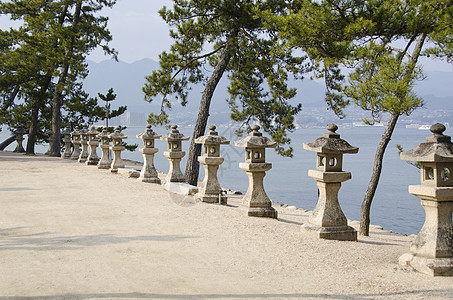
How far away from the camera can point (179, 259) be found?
4.58 m

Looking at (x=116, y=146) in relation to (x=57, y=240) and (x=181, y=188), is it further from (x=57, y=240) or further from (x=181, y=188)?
(x=57, y=240)

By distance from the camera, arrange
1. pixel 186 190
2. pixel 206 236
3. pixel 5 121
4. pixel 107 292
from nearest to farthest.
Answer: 1. pixel 107 292
2. pixel 206 236
3. pixel 186 190
4. pixel 5 121

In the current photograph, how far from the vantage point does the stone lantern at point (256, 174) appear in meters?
7.19

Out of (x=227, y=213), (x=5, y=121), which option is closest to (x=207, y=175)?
(x=227, y=213)

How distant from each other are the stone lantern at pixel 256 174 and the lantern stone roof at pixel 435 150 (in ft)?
9.29

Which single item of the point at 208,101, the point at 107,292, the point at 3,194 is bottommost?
the point at 107,292

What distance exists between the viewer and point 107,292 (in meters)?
3.55

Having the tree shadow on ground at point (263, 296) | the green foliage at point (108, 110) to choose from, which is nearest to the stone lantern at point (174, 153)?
the tree shadow on ground at point (263, 296)

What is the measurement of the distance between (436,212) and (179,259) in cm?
276

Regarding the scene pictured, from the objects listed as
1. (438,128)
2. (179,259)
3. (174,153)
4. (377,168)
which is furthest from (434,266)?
(174,153)

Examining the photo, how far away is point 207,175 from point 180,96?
7363mm

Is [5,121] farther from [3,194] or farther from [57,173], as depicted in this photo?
[3,194]

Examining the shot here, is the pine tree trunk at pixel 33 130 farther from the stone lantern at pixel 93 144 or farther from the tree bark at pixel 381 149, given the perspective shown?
the tree bark at pixel 381 149

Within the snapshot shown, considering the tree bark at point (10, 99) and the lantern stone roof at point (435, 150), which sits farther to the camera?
the tree bark at point (10, 99)
